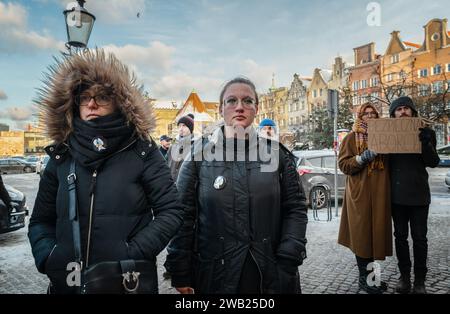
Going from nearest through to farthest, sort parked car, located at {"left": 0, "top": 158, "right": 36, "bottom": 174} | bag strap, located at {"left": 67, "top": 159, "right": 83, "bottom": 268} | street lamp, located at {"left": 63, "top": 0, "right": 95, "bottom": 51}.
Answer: bag strap, located at {"left": 67, "top": 159, "right": 83, "bottom": 268}, street lamp, located at {"left": 63, "top": 0, "right": 95, "bottom": 51}, parked car, located at {"left": 0, "top": 158, "right": 36, "bottom": 174}

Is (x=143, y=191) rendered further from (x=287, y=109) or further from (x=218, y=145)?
(x=287, y=109)

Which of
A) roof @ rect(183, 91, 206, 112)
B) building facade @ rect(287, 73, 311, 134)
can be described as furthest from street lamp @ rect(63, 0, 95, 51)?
building facade @ rect(287, 73, 311, 134)

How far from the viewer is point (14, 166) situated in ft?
127

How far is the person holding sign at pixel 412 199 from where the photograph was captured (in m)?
3.68

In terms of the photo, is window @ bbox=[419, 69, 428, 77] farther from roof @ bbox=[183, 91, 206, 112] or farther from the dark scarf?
the dark scarf

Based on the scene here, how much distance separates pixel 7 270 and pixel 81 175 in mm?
4376

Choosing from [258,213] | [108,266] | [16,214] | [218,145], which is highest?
[218,145]

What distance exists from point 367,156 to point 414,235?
38.9 inches

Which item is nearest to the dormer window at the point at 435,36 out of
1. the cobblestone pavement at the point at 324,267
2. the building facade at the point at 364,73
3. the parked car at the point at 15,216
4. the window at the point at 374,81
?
the building facade at the point at 364,73

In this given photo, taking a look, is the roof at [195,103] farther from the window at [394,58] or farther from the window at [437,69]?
the window at [394,58]

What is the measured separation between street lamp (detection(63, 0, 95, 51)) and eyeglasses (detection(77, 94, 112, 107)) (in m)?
3.46

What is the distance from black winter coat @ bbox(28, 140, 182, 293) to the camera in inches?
74.5

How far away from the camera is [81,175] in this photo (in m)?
1.95
